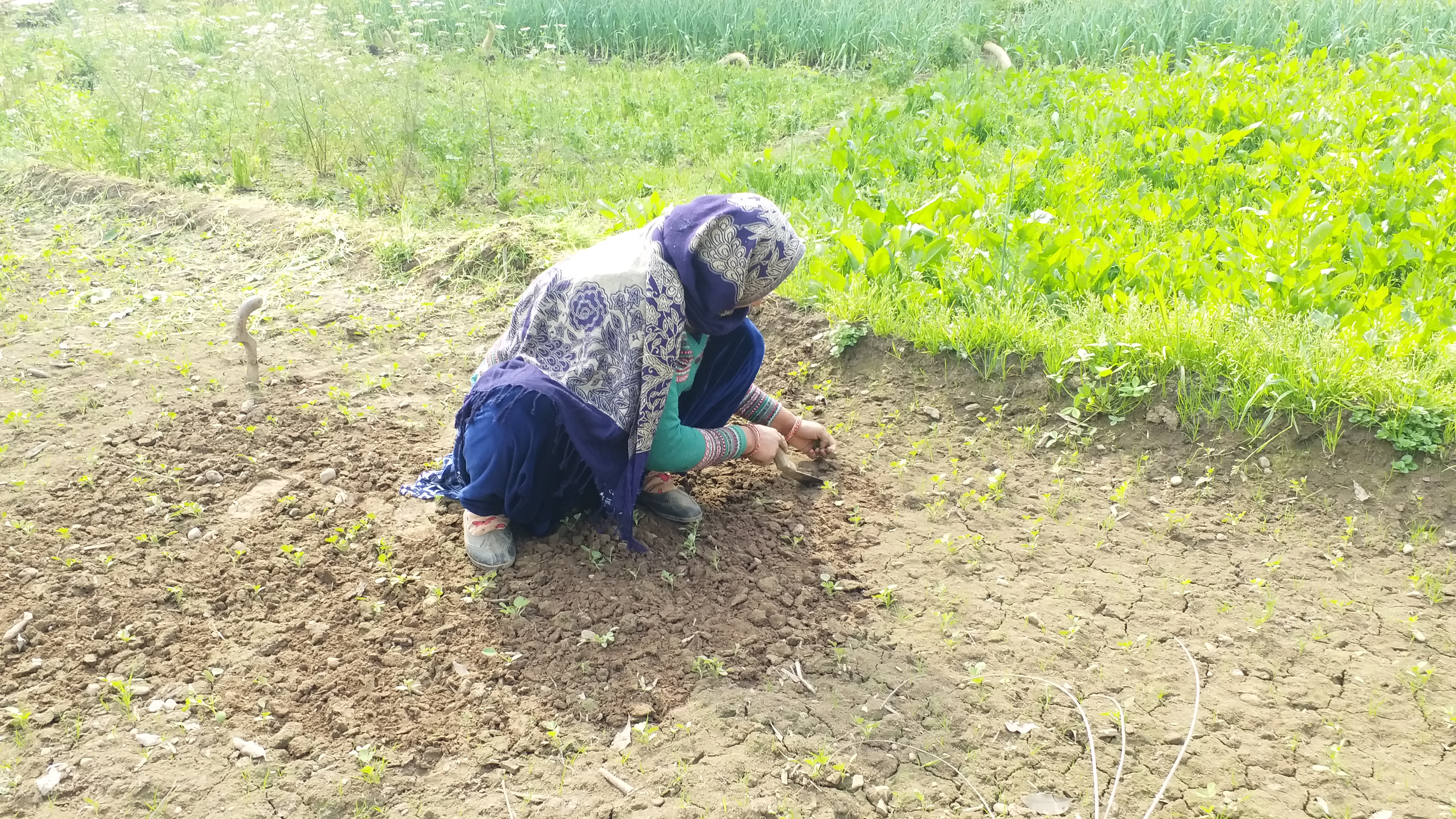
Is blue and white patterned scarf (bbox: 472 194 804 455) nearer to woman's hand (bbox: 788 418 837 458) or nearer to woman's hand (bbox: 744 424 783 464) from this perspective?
woman's hand (bbox: 744 424 783 464)

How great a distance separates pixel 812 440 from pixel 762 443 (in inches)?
14.1

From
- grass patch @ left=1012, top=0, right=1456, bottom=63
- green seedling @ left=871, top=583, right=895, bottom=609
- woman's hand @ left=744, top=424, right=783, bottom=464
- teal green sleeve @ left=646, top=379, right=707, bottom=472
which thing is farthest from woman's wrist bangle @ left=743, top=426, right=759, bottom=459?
grass patch @ left=1012, top=0, right=1456, bottom=63

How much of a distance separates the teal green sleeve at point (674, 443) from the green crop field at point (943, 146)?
1316 mm

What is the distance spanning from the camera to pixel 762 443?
9.95 ft

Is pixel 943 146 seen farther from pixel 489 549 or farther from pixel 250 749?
pixel 250 749

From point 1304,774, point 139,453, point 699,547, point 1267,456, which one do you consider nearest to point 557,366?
point 699,547

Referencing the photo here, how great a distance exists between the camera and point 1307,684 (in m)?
2.51

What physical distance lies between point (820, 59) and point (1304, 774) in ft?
23.1

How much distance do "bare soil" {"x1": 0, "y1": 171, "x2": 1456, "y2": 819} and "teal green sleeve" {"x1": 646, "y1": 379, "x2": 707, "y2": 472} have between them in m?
0.31

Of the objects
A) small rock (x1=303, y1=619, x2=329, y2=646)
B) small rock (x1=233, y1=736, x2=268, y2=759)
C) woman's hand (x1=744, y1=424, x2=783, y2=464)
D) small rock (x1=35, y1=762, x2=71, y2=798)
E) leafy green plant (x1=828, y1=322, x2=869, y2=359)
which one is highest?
woman's hand (x1=744, y1=424, x2=783, y2=464)

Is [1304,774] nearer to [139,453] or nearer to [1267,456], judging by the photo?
[1267,456]

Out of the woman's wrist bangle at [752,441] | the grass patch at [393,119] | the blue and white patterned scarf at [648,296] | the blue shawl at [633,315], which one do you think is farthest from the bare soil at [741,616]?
the grass patch at [393,119]

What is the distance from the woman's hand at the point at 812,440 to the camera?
3316mm

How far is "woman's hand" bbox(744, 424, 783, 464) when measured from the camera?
9.88 ft
